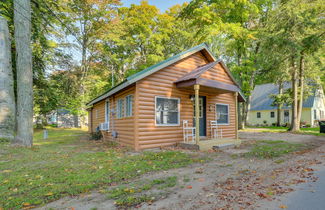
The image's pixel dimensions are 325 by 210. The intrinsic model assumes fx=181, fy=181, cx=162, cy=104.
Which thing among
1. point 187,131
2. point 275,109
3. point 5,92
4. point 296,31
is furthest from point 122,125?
point 275,109

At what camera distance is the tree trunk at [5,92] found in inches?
303

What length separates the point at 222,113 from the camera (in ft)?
36.0

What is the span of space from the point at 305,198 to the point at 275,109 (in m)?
27.2

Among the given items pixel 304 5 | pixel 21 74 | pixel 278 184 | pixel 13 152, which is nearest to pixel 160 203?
pixel 278 184

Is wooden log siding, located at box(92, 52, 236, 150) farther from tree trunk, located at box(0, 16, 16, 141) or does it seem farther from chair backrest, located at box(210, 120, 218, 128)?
tree trunk, located at box(0, 16, 16, 141)

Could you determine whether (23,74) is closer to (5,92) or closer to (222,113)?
(5,92)

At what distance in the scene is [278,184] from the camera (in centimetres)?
361

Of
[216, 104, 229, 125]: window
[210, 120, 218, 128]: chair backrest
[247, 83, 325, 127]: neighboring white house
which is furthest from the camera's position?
[247, 83, 325, 127]: neighboring white house

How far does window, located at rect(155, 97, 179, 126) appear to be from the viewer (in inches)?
322

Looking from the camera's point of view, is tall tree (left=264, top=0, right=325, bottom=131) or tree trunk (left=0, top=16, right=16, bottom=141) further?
tall tree (left=264, top=0, right=325, bottom=131)

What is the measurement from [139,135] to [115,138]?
9.93 feet

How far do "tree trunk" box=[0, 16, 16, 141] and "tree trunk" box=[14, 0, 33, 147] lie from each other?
2.11ft

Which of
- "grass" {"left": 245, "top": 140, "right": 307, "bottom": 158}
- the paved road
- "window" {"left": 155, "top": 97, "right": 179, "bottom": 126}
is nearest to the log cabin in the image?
"window" {"left": 155, "top": 97, "right": 179, "bottom": 126}

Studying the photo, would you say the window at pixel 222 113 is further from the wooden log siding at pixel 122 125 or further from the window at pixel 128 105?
the wooden log siding at pixel 122 125
